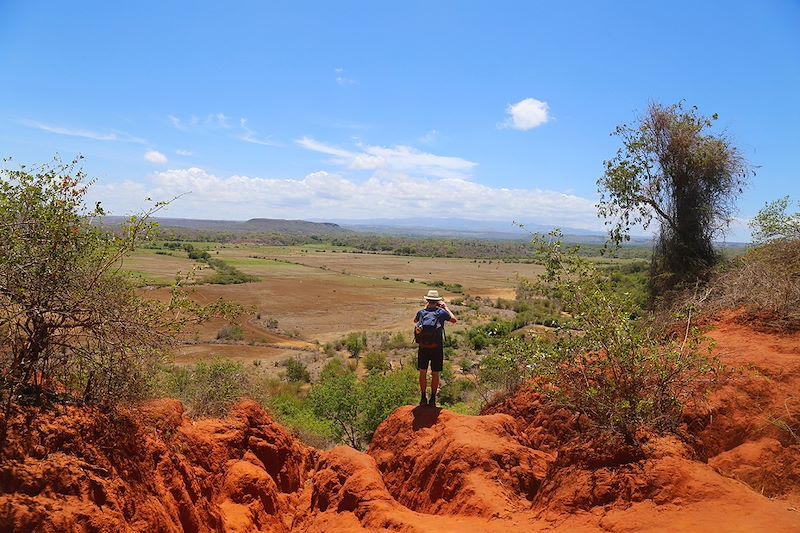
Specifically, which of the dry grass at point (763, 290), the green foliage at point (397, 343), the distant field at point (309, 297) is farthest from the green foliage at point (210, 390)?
the green foliage at point (397, 343)

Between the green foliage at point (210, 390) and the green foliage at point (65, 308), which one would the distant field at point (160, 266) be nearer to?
the green foliage at point (210, 390)

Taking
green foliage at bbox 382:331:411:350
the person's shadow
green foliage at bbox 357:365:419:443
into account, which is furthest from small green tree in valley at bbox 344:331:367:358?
the person's shadow

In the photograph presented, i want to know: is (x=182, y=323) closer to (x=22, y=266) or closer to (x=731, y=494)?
→ (x=22, y=266)

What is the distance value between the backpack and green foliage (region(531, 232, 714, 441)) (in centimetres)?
180

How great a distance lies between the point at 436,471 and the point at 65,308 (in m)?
4.91

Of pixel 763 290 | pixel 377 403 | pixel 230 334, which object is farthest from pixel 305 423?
pixel 230 334

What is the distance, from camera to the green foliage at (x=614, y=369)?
18.6 feet

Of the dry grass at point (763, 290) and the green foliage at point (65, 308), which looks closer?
the green foliage at point (65, 308)

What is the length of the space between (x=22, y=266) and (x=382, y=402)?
10803 mm

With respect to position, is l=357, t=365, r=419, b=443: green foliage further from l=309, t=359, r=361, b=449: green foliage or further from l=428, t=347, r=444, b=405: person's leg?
l=428, t=347, r=444, b=405: person's leg

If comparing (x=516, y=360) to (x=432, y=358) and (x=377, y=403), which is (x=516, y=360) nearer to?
(x=432, y=358)

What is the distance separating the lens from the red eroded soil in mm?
4512

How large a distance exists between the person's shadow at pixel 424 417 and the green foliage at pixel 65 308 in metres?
3.99

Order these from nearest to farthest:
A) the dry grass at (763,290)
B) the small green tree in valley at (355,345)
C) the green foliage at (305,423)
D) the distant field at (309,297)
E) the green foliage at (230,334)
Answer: the dry grass at (763,290)
the green foliage at (305,423)
the small green tree in valley at (355,345)
the distant field at (309,297)
the green foliage at (230,334)
